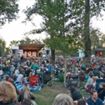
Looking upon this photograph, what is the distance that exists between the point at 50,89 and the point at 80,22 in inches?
259

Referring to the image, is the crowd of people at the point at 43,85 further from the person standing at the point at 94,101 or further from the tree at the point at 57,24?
the tree at the point at 57,24

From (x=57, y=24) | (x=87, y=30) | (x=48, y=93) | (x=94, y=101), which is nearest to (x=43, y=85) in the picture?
(x=57, y=24)

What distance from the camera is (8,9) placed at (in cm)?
4972

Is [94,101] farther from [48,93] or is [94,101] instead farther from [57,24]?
[57,24]

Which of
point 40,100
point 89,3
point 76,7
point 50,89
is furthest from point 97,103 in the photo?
point 89,3

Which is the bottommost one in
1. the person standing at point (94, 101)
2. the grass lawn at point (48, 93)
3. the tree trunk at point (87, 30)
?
the grass lawn at point (48, 93)

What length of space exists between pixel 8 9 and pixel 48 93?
82.5 ft

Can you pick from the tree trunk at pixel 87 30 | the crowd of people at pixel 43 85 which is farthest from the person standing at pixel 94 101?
the tree trunk at pixel 87 30

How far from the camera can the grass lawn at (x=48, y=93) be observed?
2132cm

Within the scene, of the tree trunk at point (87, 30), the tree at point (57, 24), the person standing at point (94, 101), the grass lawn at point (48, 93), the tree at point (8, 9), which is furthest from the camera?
the tree at point (8, 9)

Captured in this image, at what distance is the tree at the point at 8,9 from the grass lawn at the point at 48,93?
17.9 metres

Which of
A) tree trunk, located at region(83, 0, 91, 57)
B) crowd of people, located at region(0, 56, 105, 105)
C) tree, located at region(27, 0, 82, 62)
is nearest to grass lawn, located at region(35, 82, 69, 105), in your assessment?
crowd of people, located at region(0, 56, 105, 105)

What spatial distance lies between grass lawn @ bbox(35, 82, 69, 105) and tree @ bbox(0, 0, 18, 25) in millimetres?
17855

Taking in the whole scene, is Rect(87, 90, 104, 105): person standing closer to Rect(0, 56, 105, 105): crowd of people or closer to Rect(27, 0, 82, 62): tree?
Rect(0, 56, 105, 105): crowd of people
